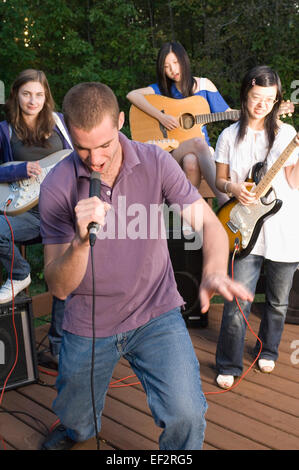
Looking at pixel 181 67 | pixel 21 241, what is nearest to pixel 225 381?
pixel 21 241

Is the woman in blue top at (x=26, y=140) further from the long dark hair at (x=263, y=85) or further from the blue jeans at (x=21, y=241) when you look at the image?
the long dark hair at (x=263, y=85)

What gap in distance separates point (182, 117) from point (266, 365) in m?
2.10

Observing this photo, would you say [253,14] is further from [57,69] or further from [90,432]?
[90,432]

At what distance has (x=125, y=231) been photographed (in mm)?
2047

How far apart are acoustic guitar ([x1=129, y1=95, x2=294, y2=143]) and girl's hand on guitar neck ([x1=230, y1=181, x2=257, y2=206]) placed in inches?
51.5

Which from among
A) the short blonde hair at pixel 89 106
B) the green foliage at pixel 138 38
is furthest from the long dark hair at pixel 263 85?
the green foliage at pixel 138 38

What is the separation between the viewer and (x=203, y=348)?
351 cm

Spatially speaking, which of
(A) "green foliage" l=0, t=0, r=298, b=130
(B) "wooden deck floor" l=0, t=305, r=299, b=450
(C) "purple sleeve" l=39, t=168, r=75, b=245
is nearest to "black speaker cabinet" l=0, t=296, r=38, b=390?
(B) "wooden deck floor" l=0, t=305, r=299, b=450

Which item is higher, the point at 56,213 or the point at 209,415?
the point at 56,213

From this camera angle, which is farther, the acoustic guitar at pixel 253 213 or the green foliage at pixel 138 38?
the green foliage at pixel 138 38

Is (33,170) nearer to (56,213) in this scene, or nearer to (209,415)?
(56,213)

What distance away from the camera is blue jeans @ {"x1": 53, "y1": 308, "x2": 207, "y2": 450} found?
1919mm

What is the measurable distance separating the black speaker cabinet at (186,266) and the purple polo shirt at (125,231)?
1.57 metres

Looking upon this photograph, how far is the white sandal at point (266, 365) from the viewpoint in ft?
10.3
